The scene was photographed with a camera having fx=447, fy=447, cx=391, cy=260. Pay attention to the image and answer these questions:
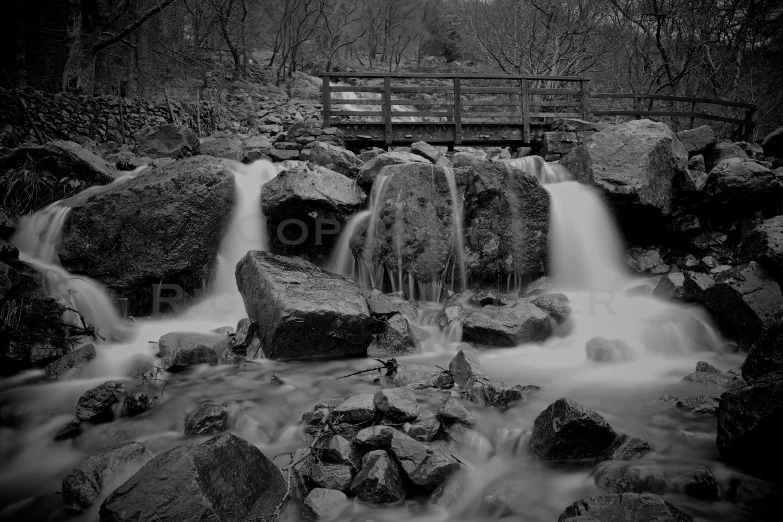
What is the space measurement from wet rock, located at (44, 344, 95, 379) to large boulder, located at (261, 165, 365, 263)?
3.24 meters

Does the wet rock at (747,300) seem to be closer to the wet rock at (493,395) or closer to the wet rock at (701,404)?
the wet rock at (701,404)

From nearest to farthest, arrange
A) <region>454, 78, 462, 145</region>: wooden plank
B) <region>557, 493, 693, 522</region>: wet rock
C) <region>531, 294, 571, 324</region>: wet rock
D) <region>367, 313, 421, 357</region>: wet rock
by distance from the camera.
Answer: <region>557, 493, 693, 522</region>: wet rock, <region>367, 313, 421, 357</region>: wet rock, <region>531, 294, 571, 324</region>: wet rock, <region>454, 78, 462, 145</region>: wooden plank

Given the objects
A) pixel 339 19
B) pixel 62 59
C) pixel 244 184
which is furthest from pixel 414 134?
pixel 339 19

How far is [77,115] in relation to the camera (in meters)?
12.1

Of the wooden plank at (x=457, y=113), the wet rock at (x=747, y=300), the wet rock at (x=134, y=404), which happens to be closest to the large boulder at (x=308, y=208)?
the wet rock at (x=134, y=404)

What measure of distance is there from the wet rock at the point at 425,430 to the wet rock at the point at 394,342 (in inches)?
86.4

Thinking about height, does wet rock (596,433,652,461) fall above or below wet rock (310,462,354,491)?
above

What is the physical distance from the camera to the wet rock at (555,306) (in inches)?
236

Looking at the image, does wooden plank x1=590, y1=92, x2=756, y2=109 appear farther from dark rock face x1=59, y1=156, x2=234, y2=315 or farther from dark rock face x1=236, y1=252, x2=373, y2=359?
dark rock face x1=59, y1=156, x2=234, y2=315

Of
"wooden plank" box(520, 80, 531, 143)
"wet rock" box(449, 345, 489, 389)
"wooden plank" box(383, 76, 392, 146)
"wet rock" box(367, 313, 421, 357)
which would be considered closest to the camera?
"wet rock" box(449, 345, 489, 389)

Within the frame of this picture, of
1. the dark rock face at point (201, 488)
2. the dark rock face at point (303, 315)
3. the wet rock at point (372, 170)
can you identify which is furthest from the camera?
the wet rock at point (372, 170)

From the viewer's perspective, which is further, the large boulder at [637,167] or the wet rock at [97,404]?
the large boulder at [637,167]

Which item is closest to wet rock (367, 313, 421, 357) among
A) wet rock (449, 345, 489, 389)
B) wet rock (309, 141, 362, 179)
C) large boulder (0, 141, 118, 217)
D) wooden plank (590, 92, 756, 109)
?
wet rock (449, 345, 489, 389)

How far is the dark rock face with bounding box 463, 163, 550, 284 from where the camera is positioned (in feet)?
24.3
